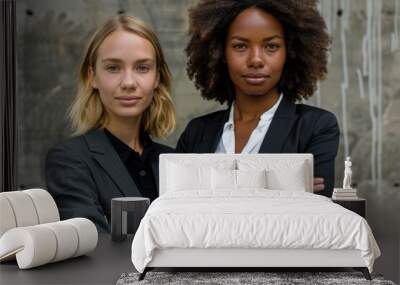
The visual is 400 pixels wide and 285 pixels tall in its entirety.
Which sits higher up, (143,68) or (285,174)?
(143,68)

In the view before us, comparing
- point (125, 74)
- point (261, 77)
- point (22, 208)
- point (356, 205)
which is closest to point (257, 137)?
point (261, 77)

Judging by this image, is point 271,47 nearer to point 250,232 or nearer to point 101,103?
point 101,103

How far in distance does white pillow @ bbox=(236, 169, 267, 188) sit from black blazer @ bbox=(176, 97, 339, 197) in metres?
0.59

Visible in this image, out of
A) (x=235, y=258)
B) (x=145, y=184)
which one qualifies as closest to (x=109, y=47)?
(x=145, y=184)

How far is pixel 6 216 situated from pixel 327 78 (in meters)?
3.47

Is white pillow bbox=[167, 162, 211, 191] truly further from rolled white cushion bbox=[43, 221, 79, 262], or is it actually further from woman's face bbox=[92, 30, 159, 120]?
rolled white cushion bbox=[43, 221, 79, 262]

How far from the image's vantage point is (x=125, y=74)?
7.01 m

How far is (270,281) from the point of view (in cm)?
474

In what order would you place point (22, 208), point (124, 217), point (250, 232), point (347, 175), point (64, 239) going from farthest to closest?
point (347, 175), point (124, 217), point (22, 208), point (64, 239), point (250, 232)

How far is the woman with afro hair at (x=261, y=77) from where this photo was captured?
22.4ft

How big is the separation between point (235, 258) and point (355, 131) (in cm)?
278

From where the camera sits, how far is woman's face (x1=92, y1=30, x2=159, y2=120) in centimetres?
701

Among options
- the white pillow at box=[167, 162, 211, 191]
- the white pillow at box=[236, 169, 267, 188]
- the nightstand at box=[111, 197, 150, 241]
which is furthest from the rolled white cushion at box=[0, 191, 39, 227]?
the white pillow at box=[236, 169, 267, 188]

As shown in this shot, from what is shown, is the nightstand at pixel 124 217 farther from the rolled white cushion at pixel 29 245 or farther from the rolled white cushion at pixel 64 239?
the rolled white cushion at pixel 29 245
